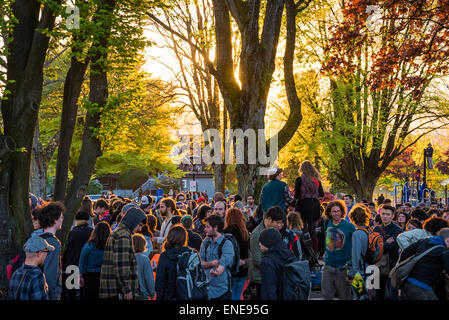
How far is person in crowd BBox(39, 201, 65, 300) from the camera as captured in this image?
586 centimetres

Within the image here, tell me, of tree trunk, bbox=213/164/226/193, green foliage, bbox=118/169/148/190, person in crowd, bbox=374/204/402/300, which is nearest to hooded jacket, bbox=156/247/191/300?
person in crowd, bbox=374/204/402/300

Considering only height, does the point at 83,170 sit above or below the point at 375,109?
below

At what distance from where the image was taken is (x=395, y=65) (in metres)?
12.8

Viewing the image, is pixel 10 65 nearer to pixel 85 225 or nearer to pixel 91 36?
pixel 91 36

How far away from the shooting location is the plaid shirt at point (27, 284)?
4.68 m

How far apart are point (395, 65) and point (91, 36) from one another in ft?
25.2

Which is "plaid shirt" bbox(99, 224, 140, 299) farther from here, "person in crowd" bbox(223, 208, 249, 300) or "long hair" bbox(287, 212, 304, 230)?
"long hair" bbox(287, 212, 304, 230)

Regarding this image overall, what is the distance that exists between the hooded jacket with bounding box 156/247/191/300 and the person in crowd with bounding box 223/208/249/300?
5.56 feet

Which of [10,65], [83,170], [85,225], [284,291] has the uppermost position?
[10,65]

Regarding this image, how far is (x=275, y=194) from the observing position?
9734mm

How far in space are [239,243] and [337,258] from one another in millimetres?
1519

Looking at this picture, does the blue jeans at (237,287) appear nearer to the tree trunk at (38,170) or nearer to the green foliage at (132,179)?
the tree trunk at (38,170)

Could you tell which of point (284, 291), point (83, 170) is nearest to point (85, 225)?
point (284, 291)

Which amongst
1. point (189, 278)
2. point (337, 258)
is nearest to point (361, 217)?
point (337, 258)
